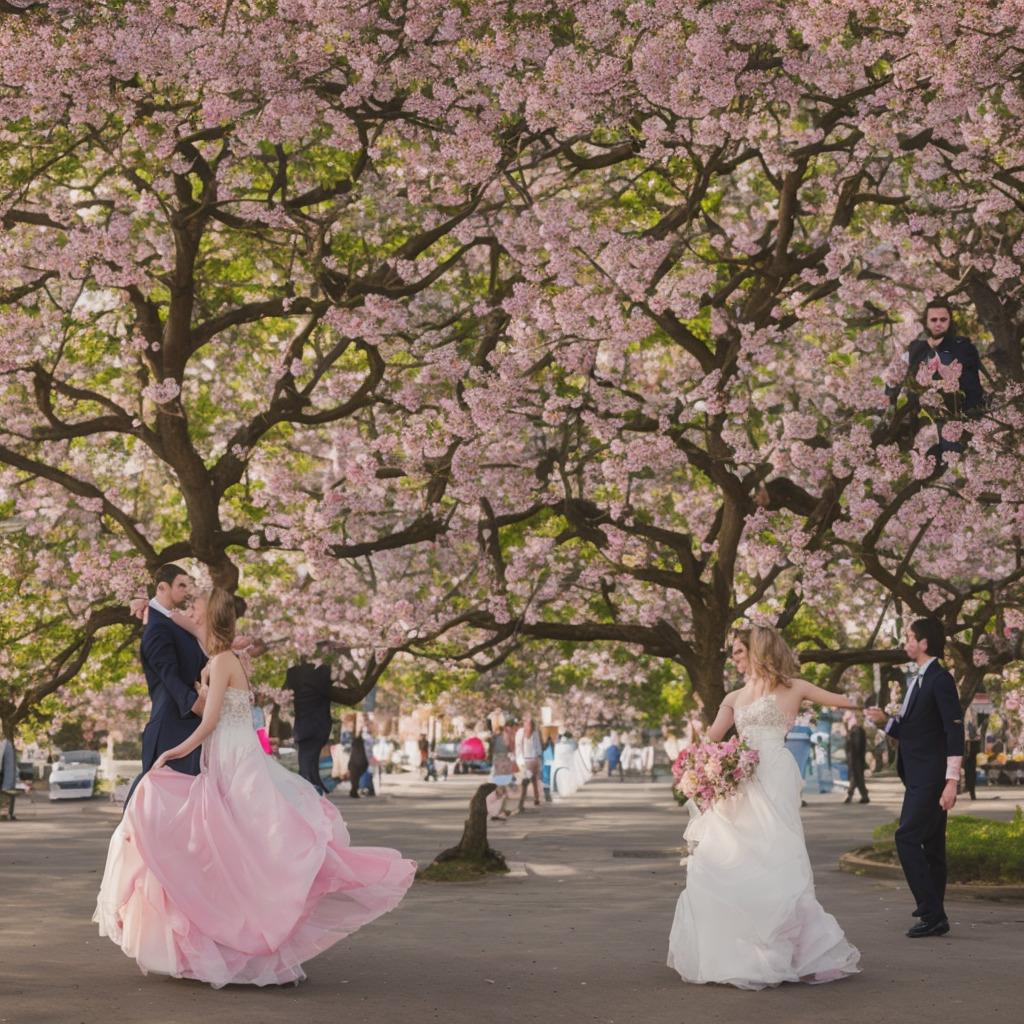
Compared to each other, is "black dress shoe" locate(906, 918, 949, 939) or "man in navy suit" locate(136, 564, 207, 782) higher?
"man in navy suit" locate(136, 564, 207, 782)

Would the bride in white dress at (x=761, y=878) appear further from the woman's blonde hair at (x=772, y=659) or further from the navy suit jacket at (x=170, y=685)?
the navy suit jacket at (x=170, y=685)

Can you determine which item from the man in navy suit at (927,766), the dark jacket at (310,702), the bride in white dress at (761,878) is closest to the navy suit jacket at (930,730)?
the man in navy suit at (927,766)

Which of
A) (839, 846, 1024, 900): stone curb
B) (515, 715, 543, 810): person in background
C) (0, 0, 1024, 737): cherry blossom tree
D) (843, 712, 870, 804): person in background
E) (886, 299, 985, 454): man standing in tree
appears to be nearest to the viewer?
(839, 846, 1024, 900): stone curb

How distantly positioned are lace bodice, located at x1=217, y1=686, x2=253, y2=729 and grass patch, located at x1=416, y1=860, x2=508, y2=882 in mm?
6579

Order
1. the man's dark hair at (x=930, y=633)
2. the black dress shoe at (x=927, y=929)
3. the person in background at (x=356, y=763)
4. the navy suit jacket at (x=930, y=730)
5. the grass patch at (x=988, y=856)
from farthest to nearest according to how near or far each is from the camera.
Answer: the person in background at (x=356, y=763), the grass patch at (x=988, y=856), the man's dark hair at (x=930, y=633), the navy suit jacket at (x=930, y=730), the black dress shoe at (x=927, y=929)

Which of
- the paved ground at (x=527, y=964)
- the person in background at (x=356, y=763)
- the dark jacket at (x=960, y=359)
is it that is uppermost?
the dark jacket at (x=960, y=359)

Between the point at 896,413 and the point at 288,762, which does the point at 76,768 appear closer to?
the point at 288,762

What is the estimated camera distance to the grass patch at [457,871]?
1550 cm

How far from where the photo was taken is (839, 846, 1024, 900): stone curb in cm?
1336

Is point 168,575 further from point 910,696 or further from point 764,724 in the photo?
point 910,696

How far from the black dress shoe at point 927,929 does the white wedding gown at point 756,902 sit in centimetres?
197

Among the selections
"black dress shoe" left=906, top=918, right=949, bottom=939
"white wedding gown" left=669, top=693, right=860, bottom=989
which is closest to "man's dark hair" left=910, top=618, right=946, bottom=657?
"black dress shoe" left=906, top=918, right=949, bottom=939

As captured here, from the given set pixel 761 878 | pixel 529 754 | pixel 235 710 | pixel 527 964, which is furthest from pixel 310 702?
pixel 761 878

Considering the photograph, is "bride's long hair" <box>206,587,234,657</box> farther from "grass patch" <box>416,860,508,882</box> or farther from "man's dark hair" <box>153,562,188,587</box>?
"grass patch" <box>416,860,508,882</box>
